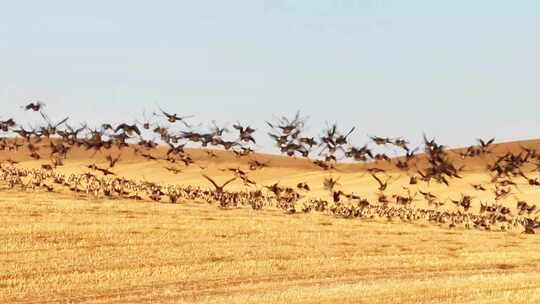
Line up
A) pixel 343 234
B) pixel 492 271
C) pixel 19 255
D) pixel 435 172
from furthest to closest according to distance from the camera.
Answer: pixel 435 172
pixel 343 234
pixel 492 271
pixel 19 255

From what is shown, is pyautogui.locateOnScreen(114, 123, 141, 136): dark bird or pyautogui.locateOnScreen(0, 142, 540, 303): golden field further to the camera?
pyautogui.locateOnScreen(114, 123, 141, 136): dark bird

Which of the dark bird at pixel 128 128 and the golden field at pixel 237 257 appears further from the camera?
the dark bird at pixel 128 128

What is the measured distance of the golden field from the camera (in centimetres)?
2266

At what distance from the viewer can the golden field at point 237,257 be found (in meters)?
22.7

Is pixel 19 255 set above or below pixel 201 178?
below

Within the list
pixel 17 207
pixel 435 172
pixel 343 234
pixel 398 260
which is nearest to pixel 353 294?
pixel 398 260

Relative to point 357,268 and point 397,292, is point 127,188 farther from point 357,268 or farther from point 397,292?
point 397,292

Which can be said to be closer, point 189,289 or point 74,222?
Answer: point 189,289

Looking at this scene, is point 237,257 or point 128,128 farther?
point 128,128

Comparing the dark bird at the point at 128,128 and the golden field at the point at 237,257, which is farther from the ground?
the dark bird at the point at 128,128

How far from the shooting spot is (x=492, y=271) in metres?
28.2

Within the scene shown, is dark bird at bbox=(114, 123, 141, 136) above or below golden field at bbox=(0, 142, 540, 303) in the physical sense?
above

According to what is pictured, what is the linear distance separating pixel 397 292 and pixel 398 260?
5.80 meters

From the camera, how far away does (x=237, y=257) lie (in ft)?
90.8
